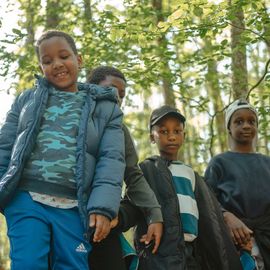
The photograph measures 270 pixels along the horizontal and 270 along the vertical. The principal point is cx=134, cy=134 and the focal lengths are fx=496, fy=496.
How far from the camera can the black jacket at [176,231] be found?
3.46 metres

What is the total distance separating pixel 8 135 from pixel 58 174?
48 cm

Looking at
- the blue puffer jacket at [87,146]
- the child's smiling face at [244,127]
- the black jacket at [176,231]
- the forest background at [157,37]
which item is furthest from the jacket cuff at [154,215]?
the forest background at [157,37]

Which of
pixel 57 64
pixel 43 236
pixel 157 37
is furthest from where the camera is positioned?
pixel 157 37

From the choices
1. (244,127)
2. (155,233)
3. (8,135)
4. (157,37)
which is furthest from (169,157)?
(157,37)

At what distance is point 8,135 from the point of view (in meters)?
3.10

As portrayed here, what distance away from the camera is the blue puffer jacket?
2.82 meters

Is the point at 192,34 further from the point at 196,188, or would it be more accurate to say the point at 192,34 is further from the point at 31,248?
the point at 31,248

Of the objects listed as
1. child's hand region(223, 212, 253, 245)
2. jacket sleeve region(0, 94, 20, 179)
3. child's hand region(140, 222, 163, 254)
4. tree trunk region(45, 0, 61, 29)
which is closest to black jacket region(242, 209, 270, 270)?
child's hand region(223, 212, 253, 245)

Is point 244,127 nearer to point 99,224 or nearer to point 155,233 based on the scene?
point 155,233

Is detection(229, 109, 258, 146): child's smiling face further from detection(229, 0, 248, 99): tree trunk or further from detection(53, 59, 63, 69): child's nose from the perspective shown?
detection(229, 0, 248, 99): tree trunk

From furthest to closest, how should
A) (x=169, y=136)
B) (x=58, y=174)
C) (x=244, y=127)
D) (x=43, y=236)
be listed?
(x=244, y=127)
(x=169, y=136)
(x=58, y=174)
(x=43, y=236)

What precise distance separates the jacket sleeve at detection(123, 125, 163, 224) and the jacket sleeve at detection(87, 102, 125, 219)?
1.08 feet

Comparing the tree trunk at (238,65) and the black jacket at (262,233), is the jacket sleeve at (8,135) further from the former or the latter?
the tree trunk at (238,65)

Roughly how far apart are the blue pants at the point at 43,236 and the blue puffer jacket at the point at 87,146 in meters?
0.08
